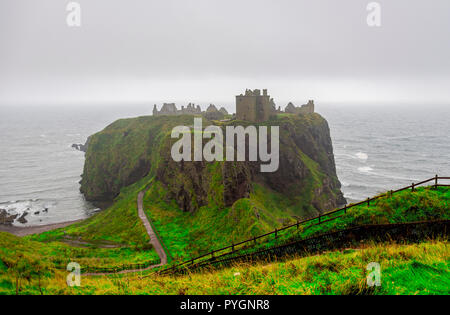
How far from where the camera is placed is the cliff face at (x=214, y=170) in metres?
65.2

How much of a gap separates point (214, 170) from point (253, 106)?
38777mm

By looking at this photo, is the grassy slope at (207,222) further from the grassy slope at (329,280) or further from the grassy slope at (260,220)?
the grassy slope at (329,280)

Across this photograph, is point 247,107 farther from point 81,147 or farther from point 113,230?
point 81,147

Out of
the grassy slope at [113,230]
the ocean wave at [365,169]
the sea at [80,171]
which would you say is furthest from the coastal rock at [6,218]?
the ocean wave at [365,169]

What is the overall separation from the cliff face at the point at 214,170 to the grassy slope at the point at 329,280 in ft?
162

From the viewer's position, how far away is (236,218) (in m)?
50.9

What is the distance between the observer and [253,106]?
312ft

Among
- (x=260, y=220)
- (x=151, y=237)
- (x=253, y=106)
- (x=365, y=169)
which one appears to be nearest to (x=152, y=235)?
(x=151, y=237)

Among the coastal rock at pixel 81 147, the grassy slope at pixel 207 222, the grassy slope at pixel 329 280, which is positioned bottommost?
the grassy slope at pixel 207 222

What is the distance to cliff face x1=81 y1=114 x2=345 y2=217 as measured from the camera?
6519 cm
